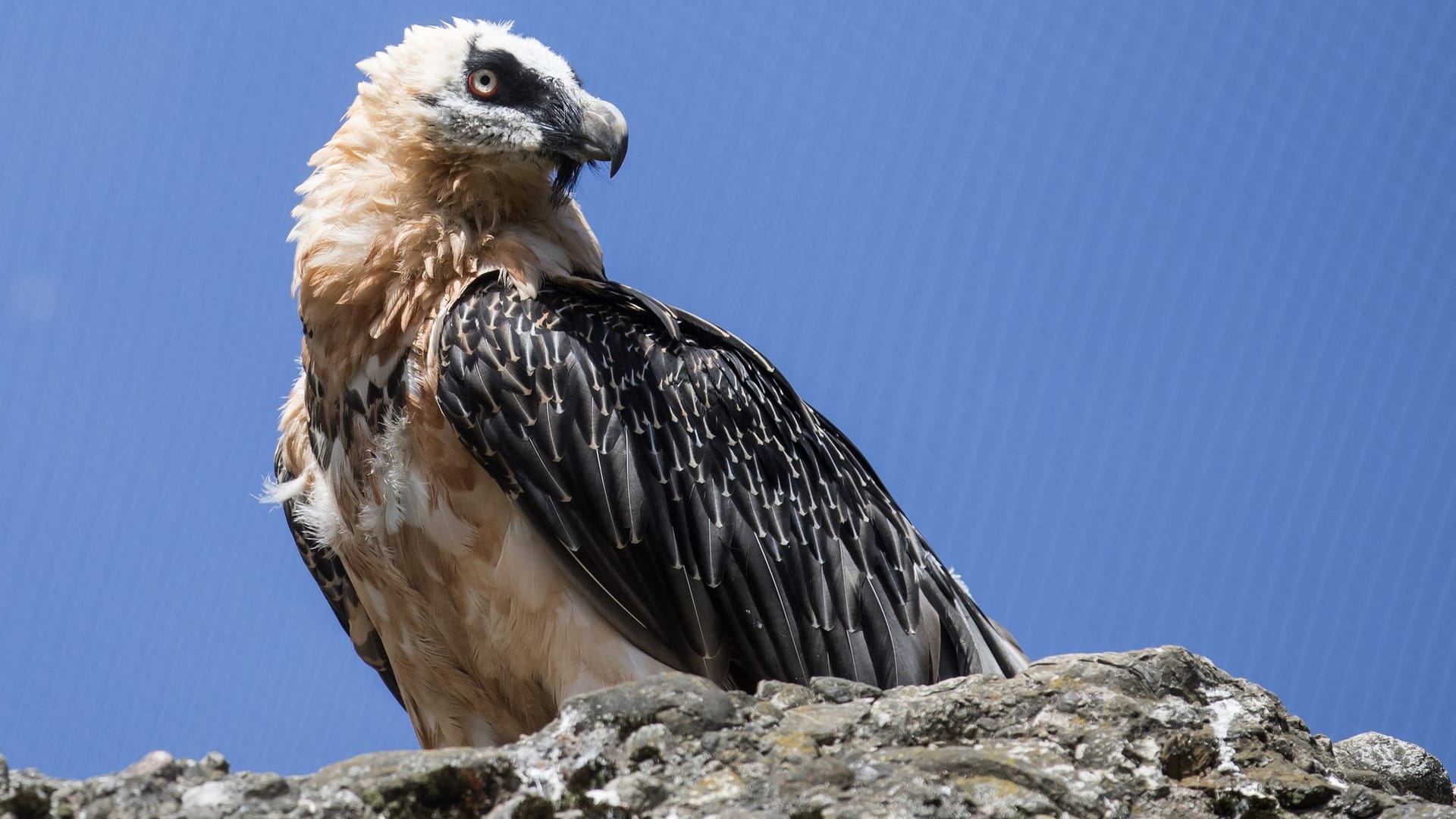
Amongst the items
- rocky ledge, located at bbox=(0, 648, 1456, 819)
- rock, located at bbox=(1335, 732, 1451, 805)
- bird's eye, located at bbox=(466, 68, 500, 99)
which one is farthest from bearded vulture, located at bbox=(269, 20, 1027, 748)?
rocky ledge, located at bbox=(0, 648, 1456, 819)

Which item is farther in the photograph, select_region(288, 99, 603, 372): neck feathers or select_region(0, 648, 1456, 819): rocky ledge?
select_region(288, 99, 603, 372): neck feathers

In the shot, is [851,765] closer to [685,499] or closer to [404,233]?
[685,499]

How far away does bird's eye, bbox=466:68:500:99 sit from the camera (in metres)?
6.02

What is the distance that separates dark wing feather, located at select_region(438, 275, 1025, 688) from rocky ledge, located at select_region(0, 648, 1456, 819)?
81.3 inches

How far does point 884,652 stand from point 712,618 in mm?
718

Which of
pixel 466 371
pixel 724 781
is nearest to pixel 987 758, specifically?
pixel 724 781

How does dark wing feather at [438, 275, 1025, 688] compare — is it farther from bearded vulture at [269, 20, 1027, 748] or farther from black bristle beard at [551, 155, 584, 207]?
black bristle beard at [551, 155, 584, 207]

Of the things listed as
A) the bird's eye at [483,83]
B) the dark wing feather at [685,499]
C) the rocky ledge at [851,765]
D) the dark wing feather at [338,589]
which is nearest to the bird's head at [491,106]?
the bird's eye at [483,83]

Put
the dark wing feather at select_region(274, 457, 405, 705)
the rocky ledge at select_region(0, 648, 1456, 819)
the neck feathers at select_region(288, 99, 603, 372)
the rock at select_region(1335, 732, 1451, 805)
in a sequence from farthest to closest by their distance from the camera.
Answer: the dark wing feather at select_region(274, 457, 405, 705)
the neck feathers at select_region(288, 99, 603, 372)
the rock at select_region(1335, 732, 1451, 805)
the rocky ledge at select_region(0, 648, 1456, 819)

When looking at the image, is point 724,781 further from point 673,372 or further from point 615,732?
point 673,372

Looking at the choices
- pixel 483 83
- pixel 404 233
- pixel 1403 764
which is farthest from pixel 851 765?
pixel 483 83

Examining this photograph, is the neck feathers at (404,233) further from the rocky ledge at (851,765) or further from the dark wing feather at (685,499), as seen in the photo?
the rocky ledge at (851,765)

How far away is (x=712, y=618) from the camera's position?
5383mm

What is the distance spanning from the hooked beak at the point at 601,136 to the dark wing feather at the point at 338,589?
189cm
